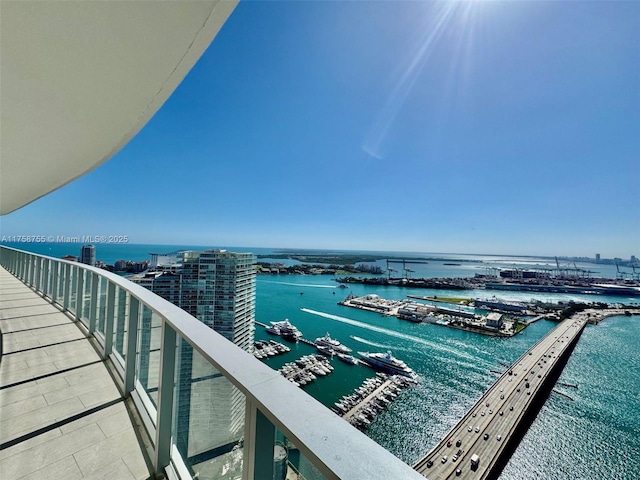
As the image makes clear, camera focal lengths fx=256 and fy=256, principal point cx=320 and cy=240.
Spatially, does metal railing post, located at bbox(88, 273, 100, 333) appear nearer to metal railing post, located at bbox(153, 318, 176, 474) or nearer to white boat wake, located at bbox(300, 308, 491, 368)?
metal railing post, located at bbox(153, 318, 176, 474)

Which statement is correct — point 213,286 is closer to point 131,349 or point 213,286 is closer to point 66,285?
point 66,285

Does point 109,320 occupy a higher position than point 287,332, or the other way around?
point 109,320

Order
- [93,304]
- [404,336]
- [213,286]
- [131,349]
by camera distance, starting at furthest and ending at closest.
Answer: [404,336] < [213,286] < [93,304] < [131,349]

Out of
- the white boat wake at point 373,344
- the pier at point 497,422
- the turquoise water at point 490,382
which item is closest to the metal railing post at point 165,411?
the pier at point 497,422

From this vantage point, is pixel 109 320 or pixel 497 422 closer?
pixel 109 320

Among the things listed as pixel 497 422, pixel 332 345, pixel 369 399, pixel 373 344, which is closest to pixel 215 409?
pixel 369 399

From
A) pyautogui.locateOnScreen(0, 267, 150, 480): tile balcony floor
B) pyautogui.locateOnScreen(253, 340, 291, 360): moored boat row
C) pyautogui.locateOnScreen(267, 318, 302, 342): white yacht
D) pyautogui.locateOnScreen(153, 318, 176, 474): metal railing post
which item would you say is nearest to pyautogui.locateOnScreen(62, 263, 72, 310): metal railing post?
pyautogui.locateOnScreen(0, 267, 150, 480): tile balcony floor

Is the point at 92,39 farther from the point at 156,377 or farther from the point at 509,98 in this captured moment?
the point at 509,98
